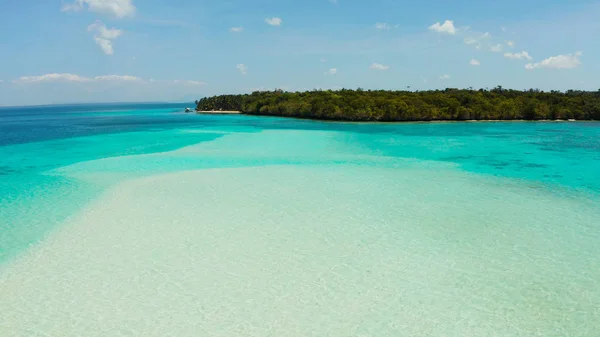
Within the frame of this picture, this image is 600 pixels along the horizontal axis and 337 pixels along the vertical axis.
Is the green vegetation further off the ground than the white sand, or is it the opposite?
the green vegetation

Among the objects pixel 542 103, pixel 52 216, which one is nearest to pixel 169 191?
pixel 52 216

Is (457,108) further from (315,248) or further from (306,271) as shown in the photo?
(306,271)

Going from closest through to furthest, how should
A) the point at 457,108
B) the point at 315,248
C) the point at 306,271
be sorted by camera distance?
the point at 306,271 < the point at 315,248 < the point at 457,108

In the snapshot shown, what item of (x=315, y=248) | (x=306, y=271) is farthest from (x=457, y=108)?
(x=306, y=271)

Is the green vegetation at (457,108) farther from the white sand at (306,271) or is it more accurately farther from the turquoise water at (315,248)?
the white sand at (306,271)

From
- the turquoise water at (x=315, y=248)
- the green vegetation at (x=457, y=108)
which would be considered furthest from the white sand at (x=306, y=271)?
the green vegetation at (x=457, y=108)

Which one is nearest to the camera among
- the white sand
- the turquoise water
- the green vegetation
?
the white sand

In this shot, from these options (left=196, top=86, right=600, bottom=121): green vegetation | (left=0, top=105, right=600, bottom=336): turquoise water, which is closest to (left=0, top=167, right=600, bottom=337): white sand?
(left=0, top=105, right=600, bottom=336): turquoise water

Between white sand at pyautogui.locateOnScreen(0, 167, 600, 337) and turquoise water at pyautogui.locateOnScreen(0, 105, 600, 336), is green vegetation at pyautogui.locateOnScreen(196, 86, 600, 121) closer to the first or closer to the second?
turquoise water at pyautogui.locateOnScreen(0, 105, 600, 336)
